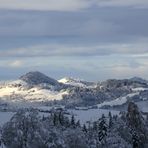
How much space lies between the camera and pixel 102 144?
150 m

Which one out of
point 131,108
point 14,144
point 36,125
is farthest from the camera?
point 36,125

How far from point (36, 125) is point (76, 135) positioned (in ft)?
30.4

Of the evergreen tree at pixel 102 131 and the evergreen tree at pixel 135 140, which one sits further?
the evergreen tree at pixel 102 131

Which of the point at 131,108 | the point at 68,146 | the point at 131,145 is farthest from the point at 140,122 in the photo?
the point at 68,146

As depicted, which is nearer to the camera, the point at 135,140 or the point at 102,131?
the point at 135,140

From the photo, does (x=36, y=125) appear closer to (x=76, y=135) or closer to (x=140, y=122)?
(x=76, y=135)

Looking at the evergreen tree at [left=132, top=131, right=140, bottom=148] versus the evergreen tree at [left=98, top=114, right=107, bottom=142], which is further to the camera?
the evergreen tree at [left=98, top=114, right=107, bottom=142]

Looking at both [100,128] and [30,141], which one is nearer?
[30,141]

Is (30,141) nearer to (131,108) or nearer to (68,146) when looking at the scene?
(68,146)

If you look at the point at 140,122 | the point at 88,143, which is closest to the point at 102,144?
the point at 88,143

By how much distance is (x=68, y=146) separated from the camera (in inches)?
5719

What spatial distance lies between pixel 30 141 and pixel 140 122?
2540cm

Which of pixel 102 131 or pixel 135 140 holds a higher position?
pixel 102 131

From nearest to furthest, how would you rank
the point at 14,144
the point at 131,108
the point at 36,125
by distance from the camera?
1. the point at 131,108
2. the point at 14,144
3. the point at 36,125
